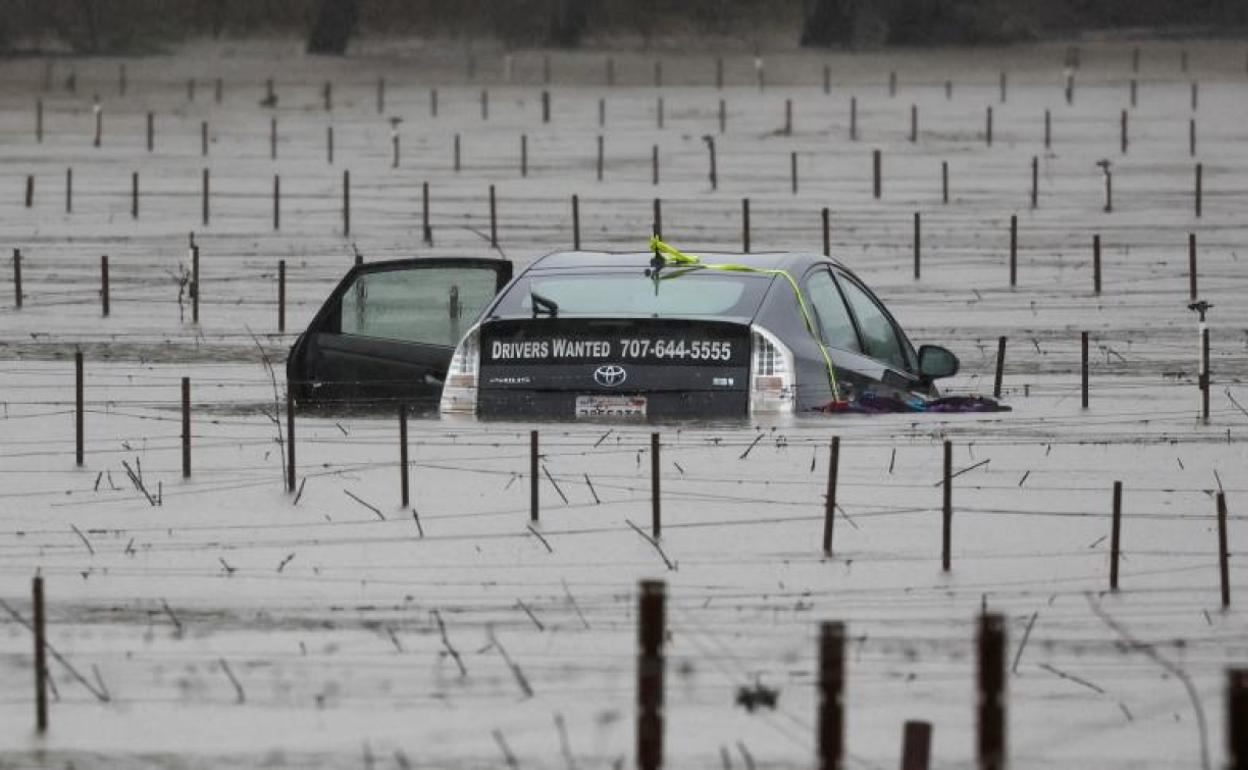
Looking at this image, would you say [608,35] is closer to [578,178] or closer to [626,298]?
[578,178]

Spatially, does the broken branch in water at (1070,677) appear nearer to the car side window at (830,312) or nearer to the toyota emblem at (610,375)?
the toyota emblem at (610,375)

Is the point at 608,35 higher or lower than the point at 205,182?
higher

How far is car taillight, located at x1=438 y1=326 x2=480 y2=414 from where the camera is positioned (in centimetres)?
1392

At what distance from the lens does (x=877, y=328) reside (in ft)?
52.3

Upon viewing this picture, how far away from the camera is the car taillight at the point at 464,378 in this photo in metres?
13.9

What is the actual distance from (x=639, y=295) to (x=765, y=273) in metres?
0.67

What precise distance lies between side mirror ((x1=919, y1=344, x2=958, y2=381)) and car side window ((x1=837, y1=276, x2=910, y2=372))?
0.35 metres

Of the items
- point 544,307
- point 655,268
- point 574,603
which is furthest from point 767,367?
point 574,603

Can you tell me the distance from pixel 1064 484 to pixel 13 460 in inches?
206

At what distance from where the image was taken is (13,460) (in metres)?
14.8

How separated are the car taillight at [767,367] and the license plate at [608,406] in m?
0.56

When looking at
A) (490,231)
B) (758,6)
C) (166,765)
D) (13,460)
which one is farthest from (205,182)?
(758,6)

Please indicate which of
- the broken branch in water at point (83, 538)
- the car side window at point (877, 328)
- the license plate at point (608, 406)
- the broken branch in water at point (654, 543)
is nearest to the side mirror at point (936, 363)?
the car side window at point (877, 328)

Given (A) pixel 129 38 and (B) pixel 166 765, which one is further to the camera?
(A) pixel 129 38
